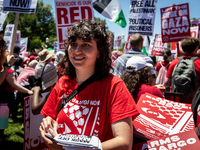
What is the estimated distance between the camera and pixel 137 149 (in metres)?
1.46

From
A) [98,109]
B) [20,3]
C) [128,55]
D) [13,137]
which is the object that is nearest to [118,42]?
[20,3]

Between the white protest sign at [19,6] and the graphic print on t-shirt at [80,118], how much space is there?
12.5ft

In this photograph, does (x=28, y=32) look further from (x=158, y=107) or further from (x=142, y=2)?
(x=158, y=107)

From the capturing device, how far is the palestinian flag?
5.25 metres

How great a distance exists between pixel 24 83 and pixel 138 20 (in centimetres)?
360

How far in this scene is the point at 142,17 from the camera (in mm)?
5809

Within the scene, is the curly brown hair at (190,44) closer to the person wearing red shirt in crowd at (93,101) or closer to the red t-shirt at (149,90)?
the red t-shirt at (149,90)

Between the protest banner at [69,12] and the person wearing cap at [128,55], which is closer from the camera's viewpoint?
the person wearing cap at [128,55]

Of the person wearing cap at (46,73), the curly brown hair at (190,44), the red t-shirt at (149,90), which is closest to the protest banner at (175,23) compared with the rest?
the curly brown hair at (190,44)

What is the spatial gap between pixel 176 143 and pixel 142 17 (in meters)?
5.00

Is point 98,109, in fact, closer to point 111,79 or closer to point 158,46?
point 111,79

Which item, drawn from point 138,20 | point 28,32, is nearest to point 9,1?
point 138,20

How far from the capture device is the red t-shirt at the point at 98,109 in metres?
1.28

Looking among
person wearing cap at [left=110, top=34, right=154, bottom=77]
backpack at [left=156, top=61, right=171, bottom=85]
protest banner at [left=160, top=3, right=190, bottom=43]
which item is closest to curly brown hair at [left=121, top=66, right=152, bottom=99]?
person wearing cap at [left=110, top=34, right=154, bottom=77]
